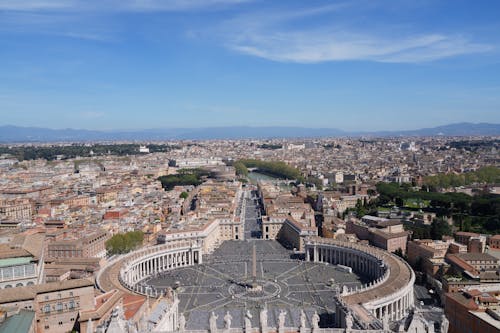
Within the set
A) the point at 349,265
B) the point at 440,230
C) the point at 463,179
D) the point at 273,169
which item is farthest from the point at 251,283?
the point at 273,169

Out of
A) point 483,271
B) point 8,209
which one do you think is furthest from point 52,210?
point 483,271

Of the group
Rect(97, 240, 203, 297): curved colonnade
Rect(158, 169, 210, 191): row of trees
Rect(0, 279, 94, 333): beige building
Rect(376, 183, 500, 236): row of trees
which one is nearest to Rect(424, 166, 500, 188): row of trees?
Rect(376, 183, 500, 236): row of trees

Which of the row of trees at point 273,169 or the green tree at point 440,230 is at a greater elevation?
the green tree at point 440,230

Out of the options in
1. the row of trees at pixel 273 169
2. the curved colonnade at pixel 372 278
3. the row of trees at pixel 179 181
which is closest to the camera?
the curved colonnade at pixel 372 278

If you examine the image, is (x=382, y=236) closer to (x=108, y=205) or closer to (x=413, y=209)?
(x=413, y=209)

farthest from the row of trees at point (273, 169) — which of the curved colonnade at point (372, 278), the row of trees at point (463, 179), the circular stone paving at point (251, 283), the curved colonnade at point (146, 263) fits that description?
the curved colonnade at point (146, 263)

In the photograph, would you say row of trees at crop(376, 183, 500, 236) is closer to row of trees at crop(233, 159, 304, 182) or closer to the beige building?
the beige building

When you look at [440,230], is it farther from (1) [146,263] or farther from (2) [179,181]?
(2) [179,181]

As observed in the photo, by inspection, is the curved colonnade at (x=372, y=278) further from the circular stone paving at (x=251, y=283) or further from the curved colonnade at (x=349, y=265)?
the circular stone paving at (x=251, y=283)
